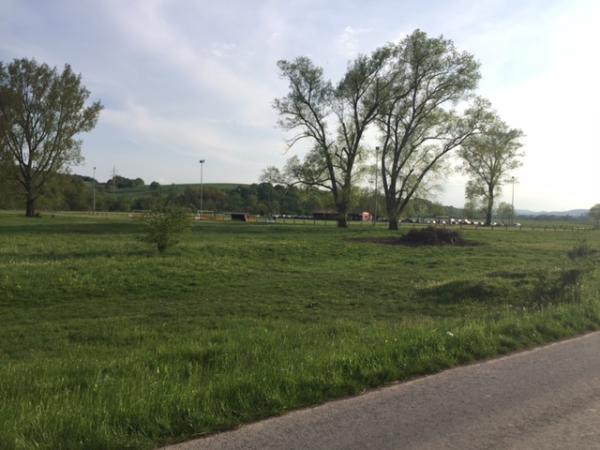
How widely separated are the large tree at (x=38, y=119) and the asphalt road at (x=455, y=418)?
195ft

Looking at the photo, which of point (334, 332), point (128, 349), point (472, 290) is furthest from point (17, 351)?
point (472, 290)

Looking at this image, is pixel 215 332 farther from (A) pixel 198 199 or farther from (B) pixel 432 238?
(A) pixel 198 199

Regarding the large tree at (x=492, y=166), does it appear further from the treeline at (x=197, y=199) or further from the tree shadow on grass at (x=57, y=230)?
the tree shadow on grass at (x=57, y=230)

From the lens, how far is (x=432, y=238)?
33375 mm

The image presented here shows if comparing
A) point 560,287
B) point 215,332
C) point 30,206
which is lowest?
point 215,332

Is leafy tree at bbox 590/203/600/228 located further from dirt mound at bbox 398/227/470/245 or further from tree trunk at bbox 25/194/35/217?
tree trunk at bbox 25/194/35/217

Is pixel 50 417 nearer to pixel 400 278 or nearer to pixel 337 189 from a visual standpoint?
pixel 400 278

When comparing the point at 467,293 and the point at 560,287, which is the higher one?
the point at 560,287

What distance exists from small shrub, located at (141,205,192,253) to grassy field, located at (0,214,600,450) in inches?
41.2

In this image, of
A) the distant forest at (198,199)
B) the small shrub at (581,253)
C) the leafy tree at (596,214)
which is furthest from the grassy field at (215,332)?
the leafy tree at (596,214)

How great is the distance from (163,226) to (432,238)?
19489 mm

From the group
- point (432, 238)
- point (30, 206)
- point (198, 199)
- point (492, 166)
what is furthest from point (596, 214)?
point (198, 199)

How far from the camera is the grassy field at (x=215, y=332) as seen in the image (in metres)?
4.53

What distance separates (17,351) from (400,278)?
12.2 m
